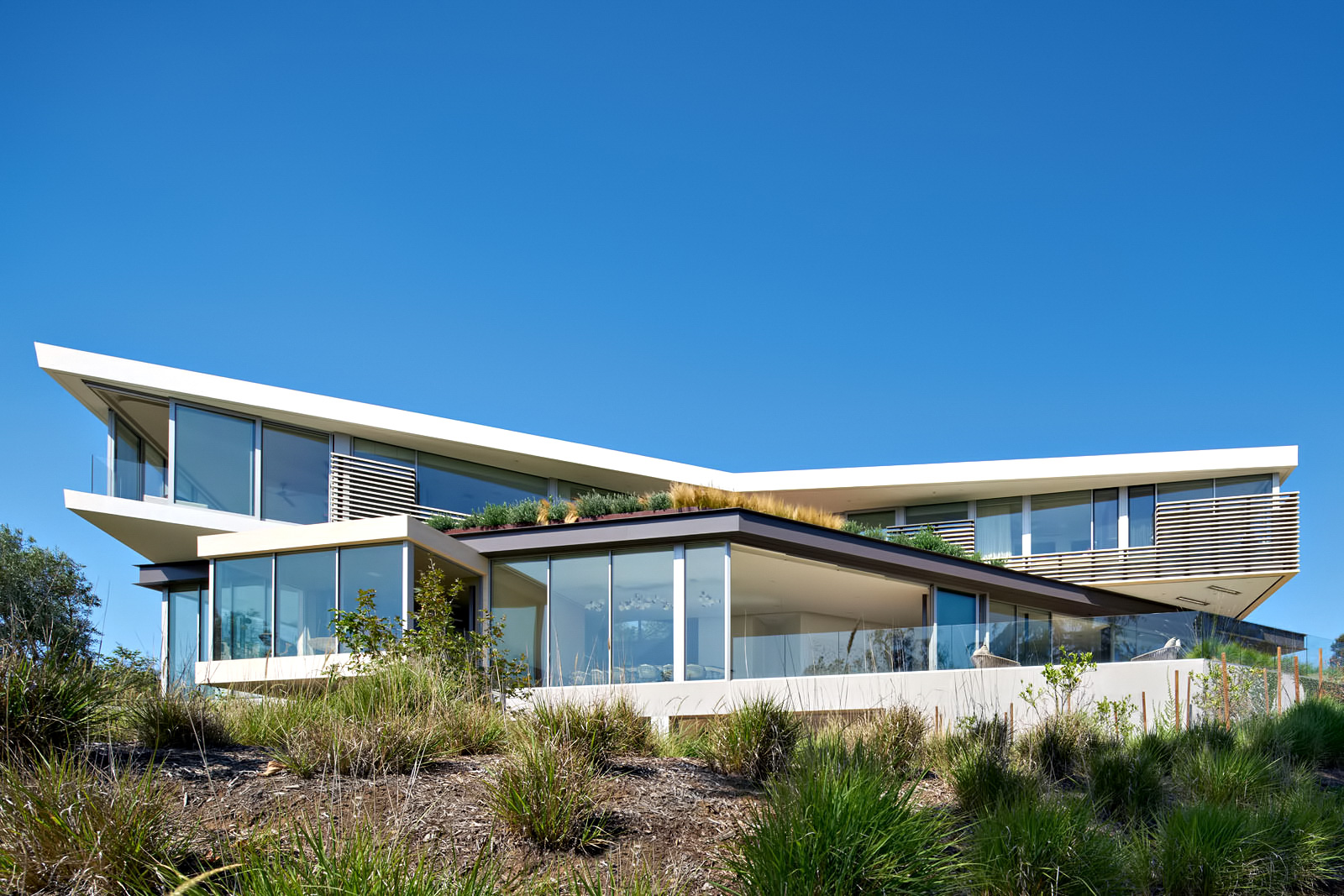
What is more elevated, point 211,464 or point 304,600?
point 211,464

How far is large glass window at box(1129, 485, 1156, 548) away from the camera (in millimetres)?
23156

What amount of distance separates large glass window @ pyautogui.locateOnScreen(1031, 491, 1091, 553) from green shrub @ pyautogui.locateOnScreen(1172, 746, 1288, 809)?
15.8 meters

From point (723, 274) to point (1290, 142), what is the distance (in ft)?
40.4

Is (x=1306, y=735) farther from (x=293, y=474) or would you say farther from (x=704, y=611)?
(x=293, y=474)

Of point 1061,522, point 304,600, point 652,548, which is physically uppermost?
point 1061,522

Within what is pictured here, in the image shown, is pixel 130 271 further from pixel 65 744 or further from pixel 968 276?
pixel 968 276

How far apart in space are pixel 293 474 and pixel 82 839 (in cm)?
1725

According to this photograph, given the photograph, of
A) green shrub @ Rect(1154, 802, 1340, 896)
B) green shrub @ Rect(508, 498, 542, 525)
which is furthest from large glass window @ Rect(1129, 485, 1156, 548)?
green shrub @ Rect(1154, 802, 1340, 896)

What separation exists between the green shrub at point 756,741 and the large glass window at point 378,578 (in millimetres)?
9554

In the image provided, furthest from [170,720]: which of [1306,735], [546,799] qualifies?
[1306,735]

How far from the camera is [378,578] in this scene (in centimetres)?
1574

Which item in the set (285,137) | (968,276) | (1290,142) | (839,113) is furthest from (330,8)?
(1290,142)

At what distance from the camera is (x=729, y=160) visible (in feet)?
75.5

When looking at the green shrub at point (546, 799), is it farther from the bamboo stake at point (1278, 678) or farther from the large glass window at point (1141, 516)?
the large glass window at point (1141, 516)
